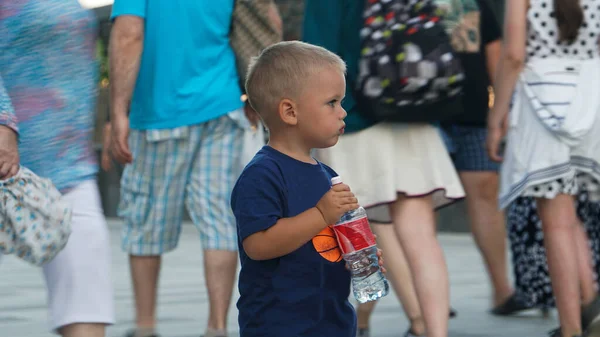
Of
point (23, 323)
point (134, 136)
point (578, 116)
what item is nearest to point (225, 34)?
point (134, 136)

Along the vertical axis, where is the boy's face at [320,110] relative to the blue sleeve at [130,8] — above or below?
above

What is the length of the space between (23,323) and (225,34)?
1.91 meters

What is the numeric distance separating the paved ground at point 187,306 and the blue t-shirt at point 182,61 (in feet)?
3.75

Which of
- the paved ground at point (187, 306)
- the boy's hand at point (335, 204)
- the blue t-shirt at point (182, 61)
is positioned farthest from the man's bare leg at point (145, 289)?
the boy's hand at point (335, 204)

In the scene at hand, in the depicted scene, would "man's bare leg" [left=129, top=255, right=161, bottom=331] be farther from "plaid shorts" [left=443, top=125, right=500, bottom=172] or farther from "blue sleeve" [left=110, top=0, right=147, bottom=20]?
"plaid shorts" [left=443, top=125, right=500, bottom=172]

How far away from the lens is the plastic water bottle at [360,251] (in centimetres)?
271

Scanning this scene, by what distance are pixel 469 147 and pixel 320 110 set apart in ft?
10.8

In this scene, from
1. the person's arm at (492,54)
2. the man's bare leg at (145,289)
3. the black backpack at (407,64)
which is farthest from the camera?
the person's arm at (492,54)

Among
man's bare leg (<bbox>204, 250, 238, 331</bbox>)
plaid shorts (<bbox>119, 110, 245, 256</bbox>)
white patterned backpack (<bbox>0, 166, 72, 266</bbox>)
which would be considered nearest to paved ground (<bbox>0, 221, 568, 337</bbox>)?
man's bare leg (<bbox>204, 250, 238, 331</bbox>)

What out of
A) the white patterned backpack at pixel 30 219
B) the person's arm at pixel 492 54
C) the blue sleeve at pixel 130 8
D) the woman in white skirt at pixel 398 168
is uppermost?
the white patterned backpack at pixel 30 219

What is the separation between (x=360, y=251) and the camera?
2.73 m

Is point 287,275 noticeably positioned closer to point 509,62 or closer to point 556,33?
point 509,62

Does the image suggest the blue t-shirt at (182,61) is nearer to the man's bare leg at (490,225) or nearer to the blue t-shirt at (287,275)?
the man's bare leg at (490,225)

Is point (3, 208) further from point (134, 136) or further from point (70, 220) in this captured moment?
point (134, 136)
